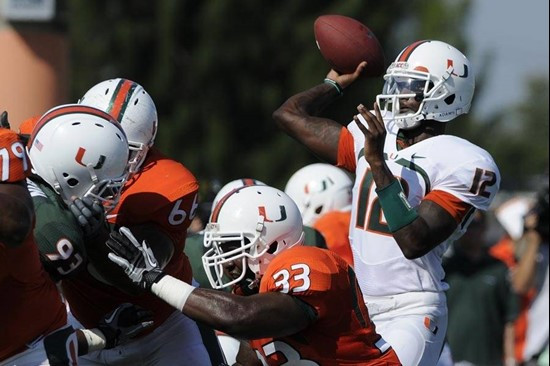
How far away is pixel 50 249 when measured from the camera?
4426mm

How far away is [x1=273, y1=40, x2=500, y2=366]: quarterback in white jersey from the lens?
4.95m

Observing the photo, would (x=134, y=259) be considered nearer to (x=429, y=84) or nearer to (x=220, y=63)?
(x=429, y=84)

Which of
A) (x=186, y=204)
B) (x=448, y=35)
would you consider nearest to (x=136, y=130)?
(x=186, y=204)

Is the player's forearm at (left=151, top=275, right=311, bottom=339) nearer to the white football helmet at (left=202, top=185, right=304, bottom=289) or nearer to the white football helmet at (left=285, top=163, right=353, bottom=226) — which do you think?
the white football helmet at (left=202, top=185, right=304, bottom=289)

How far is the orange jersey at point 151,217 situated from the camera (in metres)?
4.96

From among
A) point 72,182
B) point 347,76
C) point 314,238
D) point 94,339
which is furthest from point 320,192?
point 72,182

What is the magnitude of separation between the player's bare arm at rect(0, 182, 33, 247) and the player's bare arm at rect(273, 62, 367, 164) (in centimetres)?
202

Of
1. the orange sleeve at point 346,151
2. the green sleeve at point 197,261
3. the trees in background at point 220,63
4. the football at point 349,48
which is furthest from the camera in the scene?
the trees in background at point 220,63

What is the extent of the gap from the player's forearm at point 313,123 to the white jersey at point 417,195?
389mm

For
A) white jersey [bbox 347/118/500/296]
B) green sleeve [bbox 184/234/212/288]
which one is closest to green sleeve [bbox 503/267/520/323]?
green sleeve [bbox 184/234/212/288]

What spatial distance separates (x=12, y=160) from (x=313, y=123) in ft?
6.89

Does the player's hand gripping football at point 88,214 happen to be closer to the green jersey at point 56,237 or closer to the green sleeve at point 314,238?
the green jersey at point 56,237

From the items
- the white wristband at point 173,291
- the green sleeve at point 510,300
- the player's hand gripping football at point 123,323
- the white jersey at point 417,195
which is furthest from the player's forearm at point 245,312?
the green sleeve at point 510,300

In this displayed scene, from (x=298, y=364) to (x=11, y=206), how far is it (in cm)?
117
